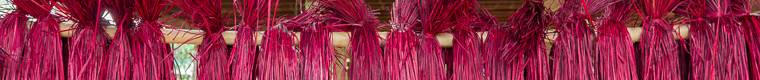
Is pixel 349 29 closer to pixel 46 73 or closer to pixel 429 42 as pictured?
pixel 429 42

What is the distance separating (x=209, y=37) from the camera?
0.58m

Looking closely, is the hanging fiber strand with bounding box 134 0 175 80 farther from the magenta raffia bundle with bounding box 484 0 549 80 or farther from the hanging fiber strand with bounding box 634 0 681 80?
the hanging fiber strand with bounding box 634 0 681 80

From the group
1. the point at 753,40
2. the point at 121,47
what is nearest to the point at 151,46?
the point at 121,47

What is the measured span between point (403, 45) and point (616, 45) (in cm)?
16

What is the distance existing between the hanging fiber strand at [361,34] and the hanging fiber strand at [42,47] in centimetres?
20

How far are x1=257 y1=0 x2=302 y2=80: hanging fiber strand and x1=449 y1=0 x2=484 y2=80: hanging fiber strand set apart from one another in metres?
0.12

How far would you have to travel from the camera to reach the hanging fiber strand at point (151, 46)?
0.57 metres

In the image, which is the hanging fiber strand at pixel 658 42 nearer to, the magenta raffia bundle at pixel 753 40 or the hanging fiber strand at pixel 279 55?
the magenta raffia bundle at pixel 753 40

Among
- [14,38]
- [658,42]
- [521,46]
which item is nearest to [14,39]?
[14,38]

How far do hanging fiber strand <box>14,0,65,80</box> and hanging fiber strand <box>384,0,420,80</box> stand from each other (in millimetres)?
242

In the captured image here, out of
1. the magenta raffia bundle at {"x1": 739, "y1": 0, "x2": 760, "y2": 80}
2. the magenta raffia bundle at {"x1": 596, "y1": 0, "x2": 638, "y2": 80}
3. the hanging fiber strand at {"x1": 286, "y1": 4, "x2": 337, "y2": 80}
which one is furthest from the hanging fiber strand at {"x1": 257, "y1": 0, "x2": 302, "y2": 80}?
the magenta raffia bundle at {"x1": 739, "y1": 0, "x2": 760, "y2": 80}

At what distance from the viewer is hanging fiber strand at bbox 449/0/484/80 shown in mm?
583

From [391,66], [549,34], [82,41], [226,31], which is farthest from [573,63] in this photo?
[82,41]

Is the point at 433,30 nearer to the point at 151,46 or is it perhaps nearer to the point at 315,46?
the point at 315,46
